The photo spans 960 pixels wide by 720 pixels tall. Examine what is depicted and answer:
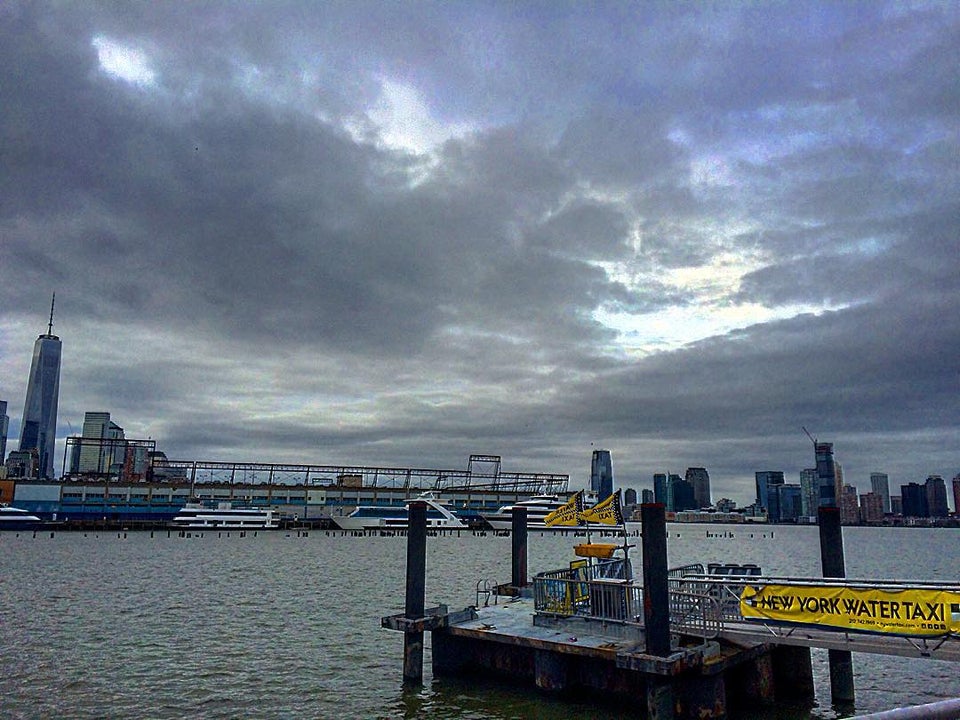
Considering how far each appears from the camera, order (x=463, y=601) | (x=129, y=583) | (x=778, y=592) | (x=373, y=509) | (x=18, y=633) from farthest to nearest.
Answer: (x=373, y=509) < (x=129, y=583) < (x=463, y=601) < (x=18, y=633) < (x=778, y=592)

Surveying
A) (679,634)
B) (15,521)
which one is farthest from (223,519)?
(679,634)

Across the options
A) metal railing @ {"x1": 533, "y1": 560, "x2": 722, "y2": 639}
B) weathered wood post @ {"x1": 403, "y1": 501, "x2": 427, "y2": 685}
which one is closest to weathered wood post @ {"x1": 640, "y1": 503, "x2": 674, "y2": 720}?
metal railing @ {"x1": 533, "y1": 560, "x2": 722, "y2": 639}

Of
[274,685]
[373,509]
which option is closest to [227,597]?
[274,685]

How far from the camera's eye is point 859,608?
1750 centimetres

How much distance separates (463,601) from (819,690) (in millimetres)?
25719

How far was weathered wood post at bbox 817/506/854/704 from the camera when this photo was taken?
22.6 m

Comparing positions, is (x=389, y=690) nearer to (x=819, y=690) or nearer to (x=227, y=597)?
(x=819, y=690)

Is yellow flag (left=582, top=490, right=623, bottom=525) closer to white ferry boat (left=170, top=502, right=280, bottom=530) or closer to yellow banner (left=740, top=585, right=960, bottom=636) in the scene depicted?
yellow banner (left=740, top=585, right=960, bottom=636)

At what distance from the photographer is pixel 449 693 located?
2331 centimetres

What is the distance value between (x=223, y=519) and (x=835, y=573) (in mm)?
162556

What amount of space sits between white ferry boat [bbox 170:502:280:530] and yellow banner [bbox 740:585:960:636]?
6224 inches

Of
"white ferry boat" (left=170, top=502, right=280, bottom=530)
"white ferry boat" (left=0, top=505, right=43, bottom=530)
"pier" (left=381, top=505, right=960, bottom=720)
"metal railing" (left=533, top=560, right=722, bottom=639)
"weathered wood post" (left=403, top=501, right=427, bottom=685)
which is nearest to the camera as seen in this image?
"pier" (left=381, top=505, right=960, bottom=720)

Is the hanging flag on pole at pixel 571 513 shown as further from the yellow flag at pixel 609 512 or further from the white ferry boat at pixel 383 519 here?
the white ferry boat at pixel 383 519

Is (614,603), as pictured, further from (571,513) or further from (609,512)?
(571,513)
